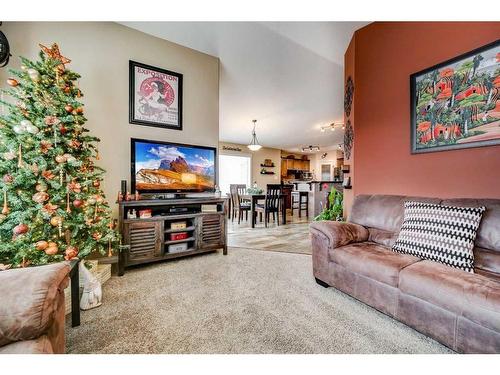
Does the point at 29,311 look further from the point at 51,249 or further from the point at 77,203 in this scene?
the point at 77,203

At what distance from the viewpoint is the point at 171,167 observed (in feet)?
9.39

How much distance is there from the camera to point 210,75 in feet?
10.9

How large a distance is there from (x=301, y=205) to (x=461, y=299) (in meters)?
5.83

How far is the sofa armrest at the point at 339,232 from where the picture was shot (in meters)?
1.91

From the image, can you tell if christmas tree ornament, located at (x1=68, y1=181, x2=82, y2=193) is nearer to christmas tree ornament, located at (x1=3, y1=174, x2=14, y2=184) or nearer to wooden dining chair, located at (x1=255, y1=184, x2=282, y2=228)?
christmas tree ornament, located at (x1=3, y1=174, x2=14, y2=184)

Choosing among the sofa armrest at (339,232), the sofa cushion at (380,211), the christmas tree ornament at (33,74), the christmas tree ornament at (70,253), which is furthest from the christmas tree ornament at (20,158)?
the sofa cushion at (380,211)

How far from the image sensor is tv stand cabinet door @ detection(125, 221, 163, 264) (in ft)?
7.89

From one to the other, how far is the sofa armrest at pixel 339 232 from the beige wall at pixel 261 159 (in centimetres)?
615

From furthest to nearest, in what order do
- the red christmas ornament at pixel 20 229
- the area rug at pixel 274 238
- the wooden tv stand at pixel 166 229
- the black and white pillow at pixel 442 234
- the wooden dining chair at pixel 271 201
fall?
1. the wooden dining chair at pixel 271 201
2. the area rug at pixel 274 238
3. the wooden tv stand at pixel 166 229
4. the red christmas ornament at pixel 20 229
5. the black and white pillow at pixel 442 234

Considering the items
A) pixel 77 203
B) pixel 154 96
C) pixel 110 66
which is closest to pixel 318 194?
pixel 154 96

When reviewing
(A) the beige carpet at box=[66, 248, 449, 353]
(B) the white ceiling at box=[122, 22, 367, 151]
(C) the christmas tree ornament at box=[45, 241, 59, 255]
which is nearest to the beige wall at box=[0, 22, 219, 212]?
(B) the white ceiling at box=[122, 22, 367, 151]

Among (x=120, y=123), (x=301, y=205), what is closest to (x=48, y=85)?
(x=120, y=123)

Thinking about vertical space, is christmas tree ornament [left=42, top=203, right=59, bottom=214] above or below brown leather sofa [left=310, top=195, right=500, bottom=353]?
above

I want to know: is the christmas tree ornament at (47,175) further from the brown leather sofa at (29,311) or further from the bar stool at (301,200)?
the bar stool at (301,200)
